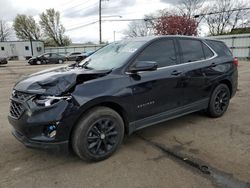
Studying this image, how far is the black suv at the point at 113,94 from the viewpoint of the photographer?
9.39 feet

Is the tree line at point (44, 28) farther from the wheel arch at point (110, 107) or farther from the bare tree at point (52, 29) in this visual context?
the wheel arch at point (110, 107)

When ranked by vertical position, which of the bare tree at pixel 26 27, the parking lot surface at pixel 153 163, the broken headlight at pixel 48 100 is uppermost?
the bare tree at pixel 26 27

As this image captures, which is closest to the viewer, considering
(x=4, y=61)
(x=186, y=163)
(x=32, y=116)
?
(x=32, y=116)

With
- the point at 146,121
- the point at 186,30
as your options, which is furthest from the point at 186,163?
the point at 186,30

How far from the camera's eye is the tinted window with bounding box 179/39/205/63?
14.0ft

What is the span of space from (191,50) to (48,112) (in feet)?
9.53

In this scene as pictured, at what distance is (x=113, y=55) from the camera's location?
3.93 meters

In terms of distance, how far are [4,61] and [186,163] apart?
85.8ft

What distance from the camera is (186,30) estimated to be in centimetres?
3362

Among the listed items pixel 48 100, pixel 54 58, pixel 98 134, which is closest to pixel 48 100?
pixel 48 100

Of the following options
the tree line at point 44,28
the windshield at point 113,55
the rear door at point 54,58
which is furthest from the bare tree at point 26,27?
the windshield at point 113,55

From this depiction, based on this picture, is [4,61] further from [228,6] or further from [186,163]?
[228,6]

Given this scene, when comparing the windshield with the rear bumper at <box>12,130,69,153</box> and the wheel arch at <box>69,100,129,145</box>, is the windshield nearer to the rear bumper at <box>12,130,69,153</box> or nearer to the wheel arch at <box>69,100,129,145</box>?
the wheel arch at <box>69,100,129,145</box>

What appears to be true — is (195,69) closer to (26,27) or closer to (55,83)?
(55,83)
